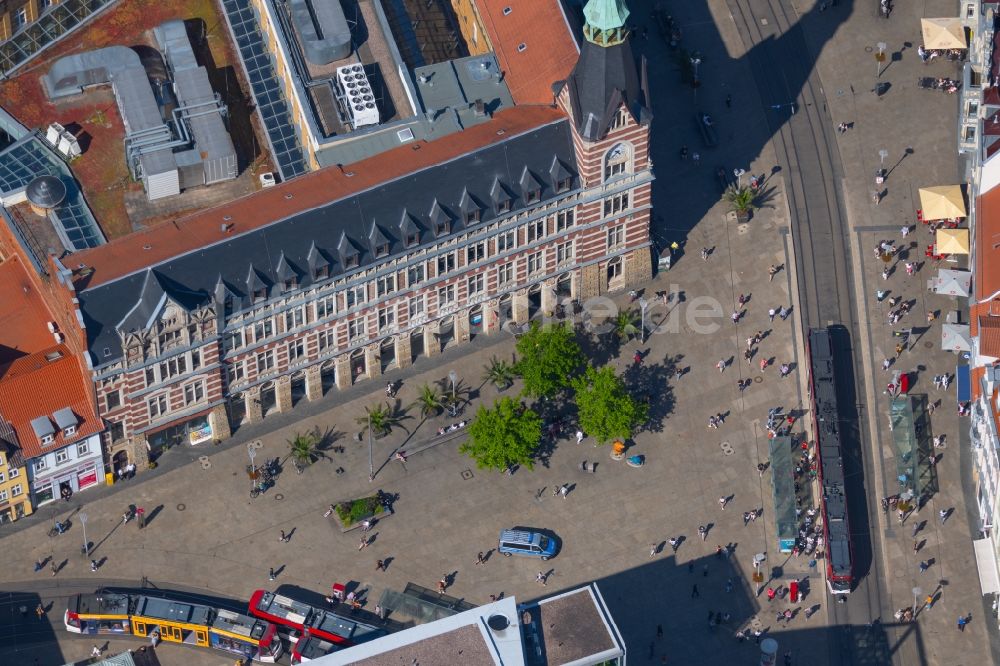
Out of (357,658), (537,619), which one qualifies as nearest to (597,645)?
(537,619)

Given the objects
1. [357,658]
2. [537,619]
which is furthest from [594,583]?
[357,658]

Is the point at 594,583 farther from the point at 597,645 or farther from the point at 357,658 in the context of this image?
the point at 357,658

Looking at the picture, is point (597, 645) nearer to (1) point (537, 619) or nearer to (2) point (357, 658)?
(1) point (537, 619)

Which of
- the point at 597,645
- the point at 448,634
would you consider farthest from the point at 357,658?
the point at 597,645

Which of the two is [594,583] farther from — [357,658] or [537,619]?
[357,658]
